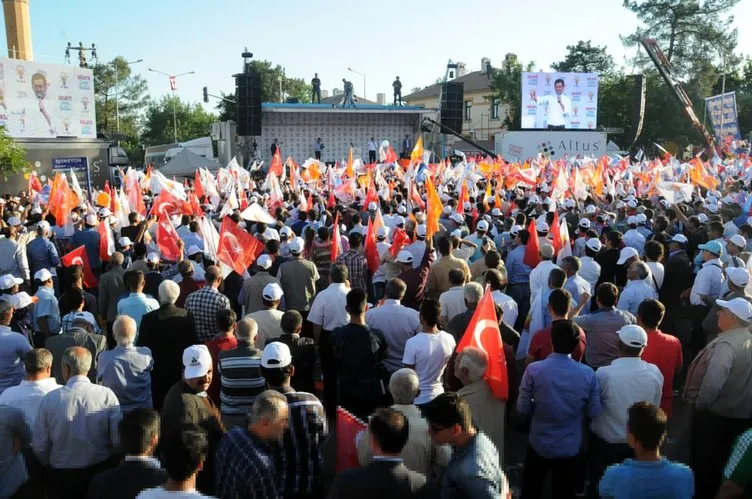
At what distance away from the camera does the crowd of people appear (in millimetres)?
3305

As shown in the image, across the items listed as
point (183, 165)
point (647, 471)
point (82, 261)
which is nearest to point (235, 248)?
point (82, 261)

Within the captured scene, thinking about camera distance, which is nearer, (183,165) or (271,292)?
(271,292)

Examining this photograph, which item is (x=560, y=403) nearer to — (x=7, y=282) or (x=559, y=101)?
(x=7, y=282)

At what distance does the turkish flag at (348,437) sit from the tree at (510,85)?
156 ft

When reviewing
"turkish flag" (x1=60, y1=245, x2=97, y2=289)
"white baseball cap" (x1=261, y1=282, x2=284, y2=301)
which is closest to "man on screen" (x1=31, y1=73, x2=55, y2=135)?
"turkish flag" (x1=60, y1=245, x2=97, y2=289)

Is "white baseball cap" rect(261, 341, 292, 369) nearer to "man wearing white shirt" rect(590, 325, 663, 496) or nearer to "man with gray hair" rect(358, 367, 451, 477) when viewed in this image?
"man with gray hair" rect(358, 367, 451, 477)

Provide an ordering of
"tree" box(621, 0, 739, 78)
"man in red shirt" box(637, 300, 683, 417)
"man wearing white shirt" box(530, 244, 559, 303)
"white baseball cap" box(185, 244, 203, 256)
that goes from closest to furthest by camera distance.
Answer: "man in red shirt" box(637, 300, 683, 417)
"man wearing white shirt" box(530, 244, 559, 303)
"white baseball cap" box(185, 244, 203, 256)
"tree" box(621, 0, 739, 78)

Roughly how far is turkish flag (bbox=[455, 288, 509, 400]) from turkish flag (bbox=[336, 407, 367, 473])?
103 cm

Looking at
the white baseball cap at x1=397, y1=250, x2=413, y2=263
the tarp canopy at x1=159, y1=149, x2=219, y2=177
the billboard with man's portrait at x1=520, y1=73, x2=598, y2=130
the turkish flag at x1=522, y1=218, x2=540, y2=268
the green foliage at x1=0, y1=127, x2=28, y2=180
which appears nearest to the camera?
the white baseball cap at x1=397, y1=250, x2=413, y2=263

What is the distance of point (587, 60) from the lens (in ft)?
176

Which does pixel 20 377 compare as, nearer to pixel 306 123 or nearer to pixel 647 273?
pixel 647 273

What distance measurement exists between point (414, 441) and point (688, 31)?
52.8 metres

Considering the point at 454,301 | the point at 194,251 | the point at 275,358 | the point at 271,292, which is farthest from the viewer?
the point at 194,251

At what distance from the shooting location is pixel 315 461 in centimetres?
393
